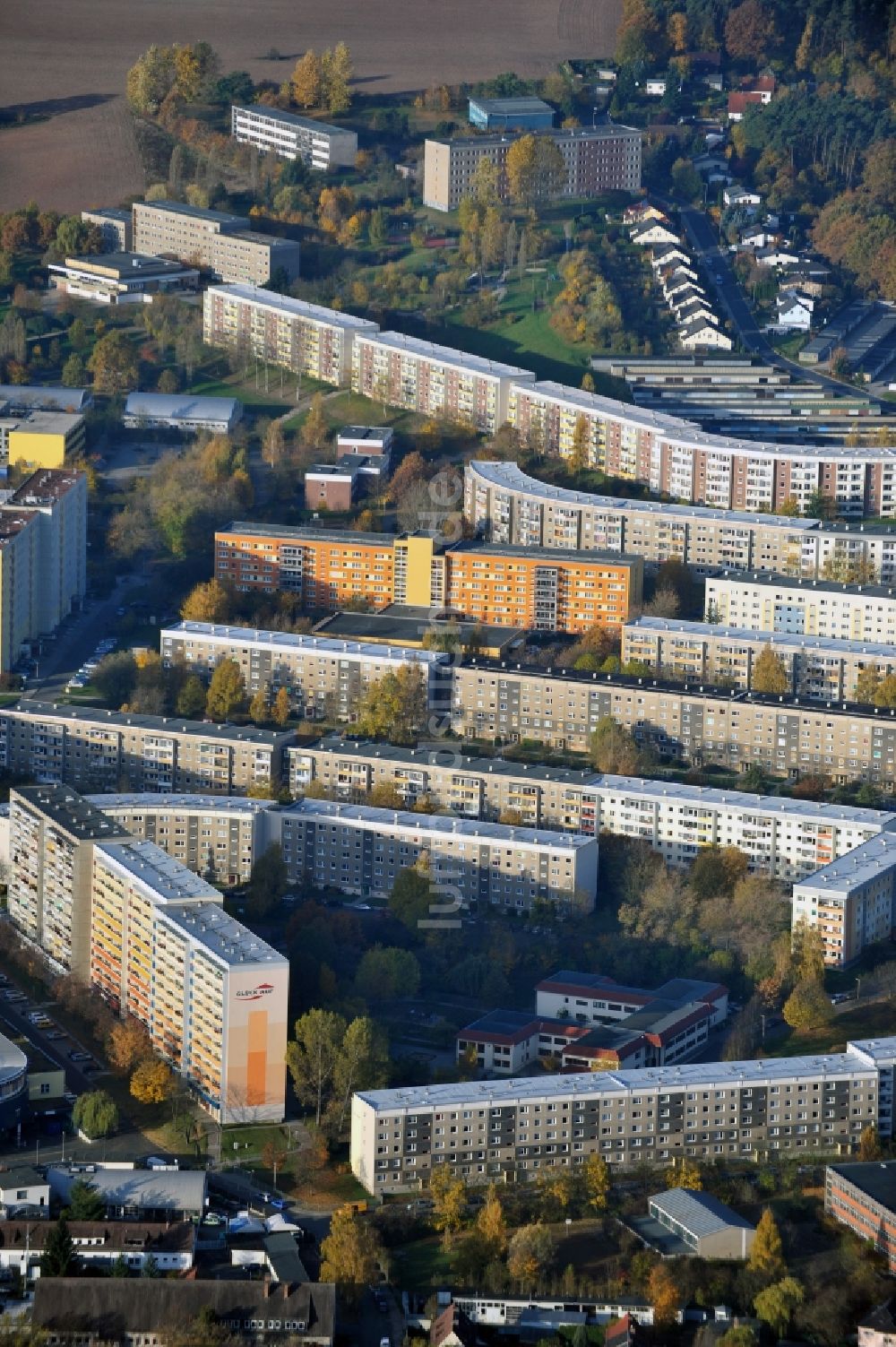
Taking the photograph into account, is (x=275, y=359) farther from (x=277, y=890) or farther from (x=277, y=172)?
(x=277, y=890)

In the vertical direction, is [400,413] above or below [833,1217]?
above

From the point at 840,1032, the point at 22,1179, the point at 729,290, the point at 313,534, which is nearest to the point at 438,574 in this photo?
the point at 313,534

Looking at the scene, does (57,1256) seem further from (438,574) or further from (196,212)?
(196,212)

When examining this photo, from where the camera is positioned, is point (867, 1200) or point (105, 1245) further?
point (867, 1200)

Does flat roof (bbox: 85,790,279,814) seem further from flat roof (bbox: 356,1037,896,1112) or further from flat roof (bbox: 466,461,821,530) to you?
flat roof (bbox: 466,461,821,530)

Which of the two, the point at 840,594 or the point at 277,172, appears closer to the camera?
the point at 840,594

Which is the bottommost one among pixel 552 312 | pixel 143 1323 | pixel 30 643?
pixel 143 1323

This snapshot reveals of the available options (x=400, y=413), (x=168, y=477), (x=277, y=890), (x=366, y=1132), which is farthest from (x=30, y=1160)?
(x=400, y=413)
